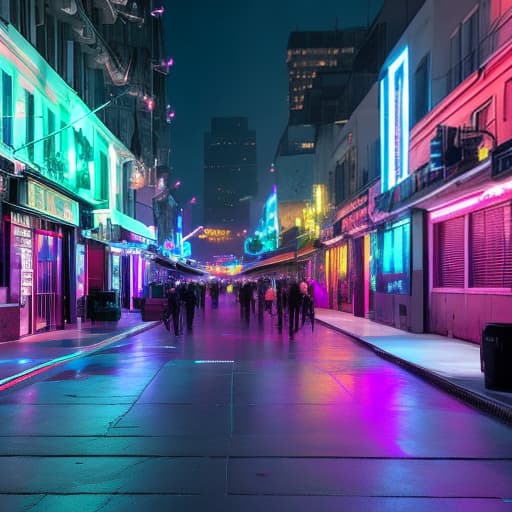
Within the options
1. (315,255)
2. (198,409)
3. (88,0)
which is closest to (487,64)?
(198,409)

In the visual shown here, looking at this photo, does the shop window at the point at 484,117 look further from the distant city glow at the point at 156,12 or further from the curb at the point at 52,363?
the distant city glow at the point at 156,12

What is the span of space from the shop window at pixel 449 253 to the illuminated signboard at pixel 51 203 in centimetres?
1218

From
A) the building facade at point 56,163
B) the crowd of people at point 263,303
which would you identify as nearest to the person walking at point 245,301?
the crowd of people at point 263,303

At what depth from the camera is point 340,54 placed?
190 meters

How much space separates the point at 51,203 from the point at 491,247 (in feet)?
43.7

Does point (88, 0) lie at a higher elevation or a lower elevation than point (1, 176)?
higher

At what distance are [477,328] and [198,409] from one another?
34.0ft

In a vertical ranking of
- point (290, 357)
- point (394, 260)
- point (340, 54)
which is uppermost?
point (340, 54)

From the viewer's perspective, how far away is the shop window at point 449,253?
19.3m

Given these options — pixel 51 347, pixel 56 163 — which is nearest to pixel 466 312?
pixel 51 347

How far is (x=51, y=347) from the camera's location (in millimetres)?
17391

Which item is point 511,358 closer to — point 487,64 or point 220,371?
point 220,371

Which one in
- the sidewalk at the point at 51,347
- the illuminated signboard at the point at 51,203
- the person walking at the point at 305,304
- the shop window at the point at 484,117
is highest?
the shop window at the point at 484,117

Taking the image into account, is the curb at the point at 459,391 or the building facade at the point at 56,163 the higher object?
the building facade at the point at 56,163
